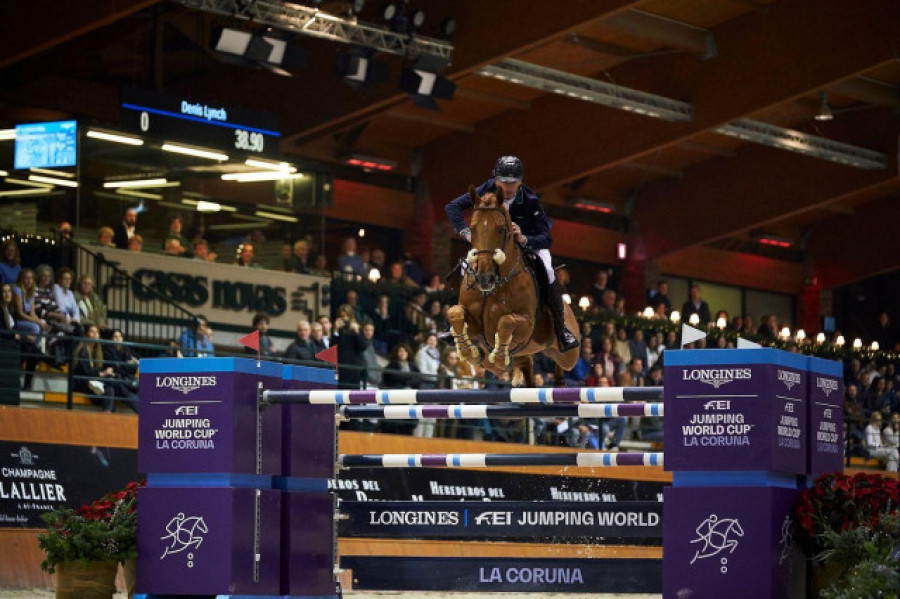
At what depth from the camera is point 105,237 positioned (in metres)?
18.0

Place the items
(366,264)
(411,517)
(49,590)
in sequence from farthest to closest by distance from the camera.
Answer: (366,264)
(49,590)
(411,517)

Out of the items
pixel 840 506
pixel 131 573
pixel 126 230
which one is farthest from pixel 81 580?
pixel 126 230

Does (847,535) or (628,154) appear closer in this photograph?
(847,535)

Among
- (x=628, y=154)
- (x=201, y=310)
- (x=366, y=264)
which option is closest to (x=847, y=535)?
(x=201, y=310)

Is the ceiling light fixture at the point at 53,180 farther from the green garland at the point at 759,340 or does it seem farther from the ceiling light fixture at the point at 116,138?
the green garland at the point at 759,340

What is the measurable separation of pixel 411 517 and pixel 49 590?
15.3 ft

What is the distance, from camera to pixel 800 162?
2822cm

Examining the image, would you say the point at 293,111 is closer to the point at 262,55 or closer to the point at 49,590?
the point at 262,55

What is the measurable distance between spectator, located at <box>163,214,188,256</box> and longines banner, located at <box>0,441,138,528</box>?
4912 mm

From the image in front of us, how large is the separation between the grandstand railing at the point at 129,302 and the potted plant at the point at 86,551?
7.88 meters

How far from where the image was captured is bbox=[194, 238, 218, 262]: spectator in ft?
62.5

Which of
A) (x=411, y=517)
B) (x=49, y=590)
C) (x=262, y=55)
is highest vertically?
(x=262, y=55)

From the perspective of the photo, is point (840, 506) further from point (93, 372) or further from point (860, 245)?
point (860, 245)

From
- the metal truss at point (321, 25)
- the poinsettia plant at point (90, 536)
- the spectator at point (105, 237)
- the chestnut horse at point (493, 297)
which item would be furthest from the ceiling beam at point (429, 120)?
the poinsettia plant at point (90, 536)
